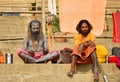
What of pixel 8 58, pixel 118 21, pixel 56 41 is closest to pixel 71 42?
pixel 56 41

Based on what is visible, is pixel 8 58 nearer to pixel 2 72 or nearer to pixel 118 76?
pixel 2 72

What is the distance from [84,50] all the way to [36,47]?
967 mm

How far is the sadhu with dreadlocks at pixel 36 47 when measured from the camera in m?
9.80

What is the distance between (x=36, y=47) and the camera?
33.1ft

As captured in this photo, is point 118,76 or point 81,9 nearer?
point 118,76

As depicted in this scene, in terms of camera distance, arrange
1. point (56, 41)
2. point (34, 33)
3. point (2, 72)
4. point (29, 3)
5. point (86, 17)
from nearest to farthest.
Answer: point (2, 72)
point (34, 33)
point (86, 17)
point (56, 41)
point (29, 3)

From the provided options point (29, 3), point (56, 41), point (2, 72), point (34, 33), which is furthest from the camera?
point (29, 3)

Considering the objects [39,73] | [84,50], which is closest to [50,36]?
[84,50]

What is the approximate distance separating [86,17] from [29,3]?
A: 326 inches

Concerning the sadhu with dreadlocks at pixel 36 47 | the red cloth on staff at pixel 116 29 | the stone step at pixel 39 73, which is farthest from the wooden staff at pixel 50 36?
the stone step at pixel 39 73

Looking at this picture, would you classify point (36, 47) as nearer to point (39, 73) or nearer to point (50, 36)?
point (39, 73)

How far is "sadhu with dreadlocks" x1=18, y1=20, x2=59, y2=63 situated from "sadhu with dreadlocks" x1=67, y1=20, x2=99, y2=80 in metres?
0.47

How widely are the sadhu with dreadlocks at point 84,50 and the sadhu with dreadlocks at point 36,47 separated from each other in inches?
18.5

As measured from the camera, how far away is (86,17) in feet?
36.8
